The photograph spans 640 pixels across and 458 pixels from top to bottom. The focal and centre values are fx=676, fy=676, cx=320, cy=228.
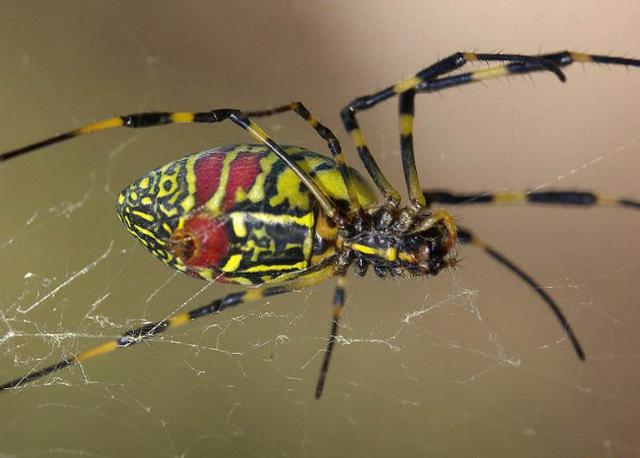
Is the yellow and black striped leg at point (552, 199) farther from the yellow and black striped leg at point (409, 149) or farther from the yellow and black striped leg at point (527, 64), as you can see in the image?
the yellow and black striped leg at point (527, 64)

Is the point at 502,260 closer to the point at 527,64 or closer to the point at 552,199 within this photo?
the point at 552,199

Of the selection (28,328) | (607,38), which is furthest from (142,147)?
(607,38)

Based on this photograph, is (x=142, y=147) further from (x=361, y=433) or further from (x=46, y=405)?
(x=361, y=433)

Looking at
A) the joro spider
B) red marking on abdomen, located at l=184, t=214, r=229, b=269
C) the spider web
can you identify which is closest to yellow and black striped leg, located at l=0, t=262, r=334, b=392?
the joro spider

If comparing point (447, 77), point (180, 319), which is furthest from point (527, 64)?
point (180, 319)

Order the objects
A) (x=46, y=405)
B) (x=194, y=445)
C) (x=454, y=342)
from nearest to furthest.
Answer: (x=46, y=405)
(x=194, y=445)
(x=454, y=342)

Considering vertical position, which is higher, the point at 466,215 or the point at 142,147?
the point at 142,147

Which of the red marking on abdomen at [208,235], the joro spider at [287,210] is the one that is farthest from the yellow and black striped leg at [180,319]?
the red marking on abdomen at [208,235]

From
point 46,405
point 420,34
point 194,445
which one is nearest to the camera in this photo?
point 46,405

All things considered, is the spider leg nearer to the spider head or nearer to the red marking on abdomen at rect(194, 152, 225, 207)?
the spider head
